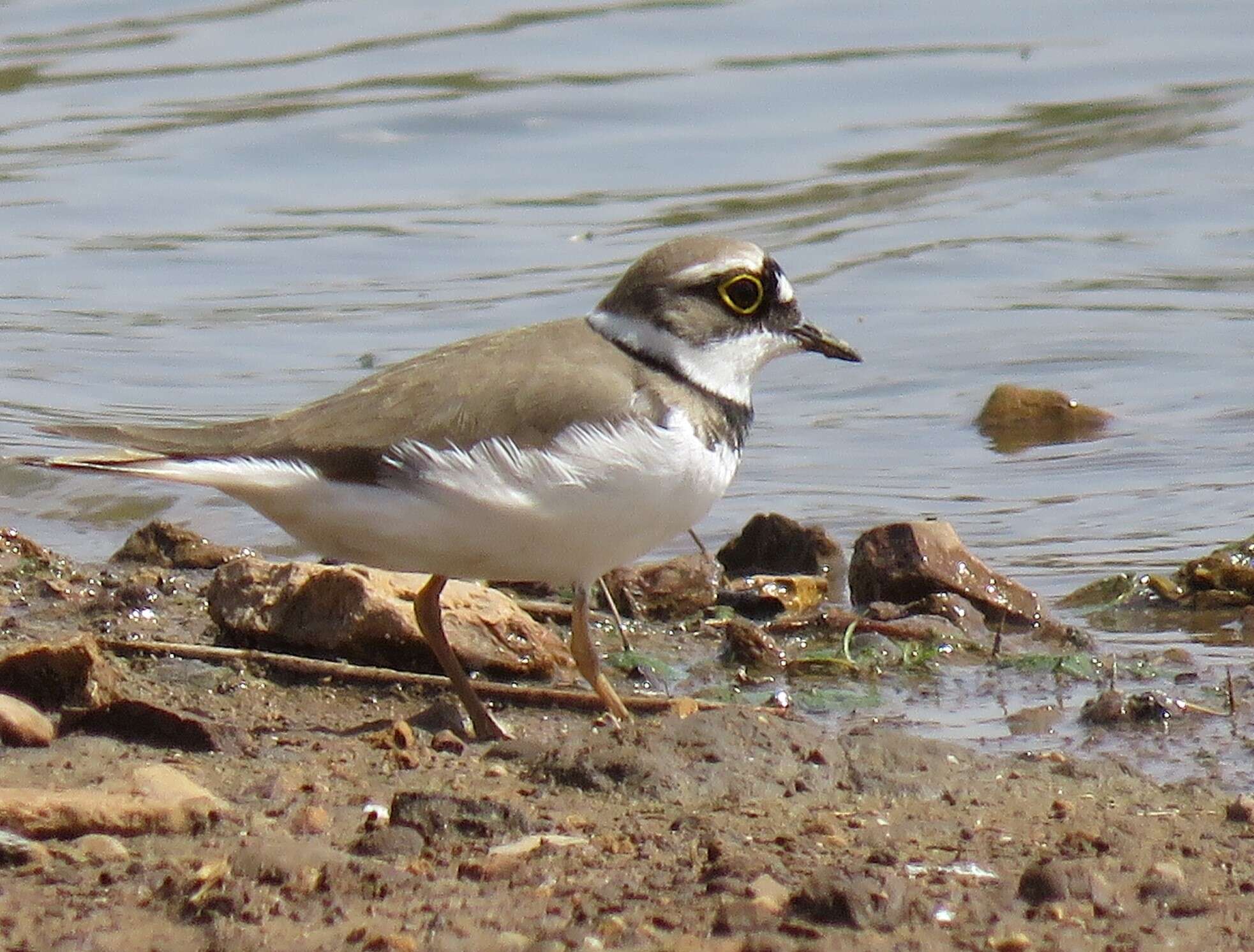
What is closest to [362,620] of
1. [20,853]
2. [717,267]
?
[717,267]

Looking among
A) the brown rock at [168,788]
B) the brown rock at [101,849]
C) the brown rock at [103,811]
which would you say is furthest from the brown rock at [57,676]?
the brown rock at [101,849]

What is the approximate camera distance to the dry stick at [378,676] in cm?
587

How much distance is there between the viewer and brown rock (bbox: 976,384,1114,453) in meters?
9.78

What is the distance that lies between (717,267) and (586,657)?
3.74 ft

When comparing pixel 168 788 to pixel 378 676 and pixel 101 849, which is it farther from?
pixel 378 676

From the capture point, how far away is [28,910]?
12.2 feet

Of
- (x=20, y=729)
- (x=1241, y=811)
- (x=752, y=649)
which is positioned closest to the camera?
(x=1241, y=811)

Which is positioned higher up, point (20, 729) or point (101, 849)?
point (101, 849)

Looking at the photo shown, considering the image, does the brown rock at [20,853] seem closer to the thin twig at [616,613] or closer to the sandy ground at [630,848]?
the sandy ground at [630,848]

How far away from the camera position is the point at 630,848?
4.21m

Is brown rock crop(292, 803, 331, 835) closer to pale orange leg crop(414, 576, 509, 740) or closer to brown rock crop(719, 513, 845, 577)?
pale orange leg crop(414, 576, 509, 740)

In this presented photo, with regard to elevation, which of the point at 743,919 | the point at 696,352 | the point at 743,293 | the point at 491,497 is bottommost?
the point at 743,919

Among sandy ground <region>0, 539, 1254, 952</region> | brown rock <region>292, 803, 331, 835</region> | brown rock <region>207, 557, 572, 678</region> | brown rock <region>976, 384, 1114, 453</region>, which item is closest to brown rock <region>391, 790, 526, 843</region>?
sandy ground <region>0, 539, 1254, 952</region>

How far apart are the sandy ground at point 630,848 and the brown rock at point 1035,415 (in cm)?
461
